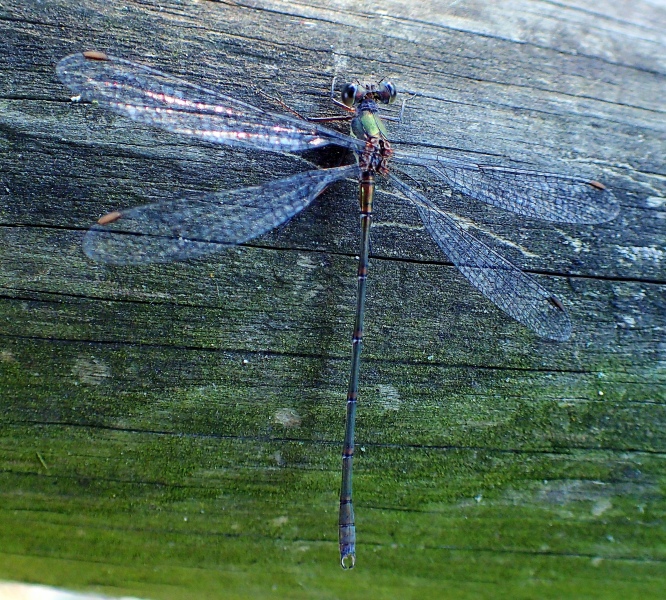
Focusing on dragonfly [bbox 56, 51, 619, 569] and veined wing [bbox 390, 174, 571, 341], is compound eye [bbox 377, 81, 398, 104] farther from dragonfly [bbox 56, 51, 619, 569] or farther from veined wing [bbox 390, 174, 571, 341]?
veined wing [bbox 390, 174, 571, 341]

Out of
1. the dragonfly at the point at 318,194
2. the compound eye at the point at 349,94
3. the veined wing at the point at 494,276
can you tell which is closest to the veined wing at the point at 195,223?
the dragonfly at the point at 318,194

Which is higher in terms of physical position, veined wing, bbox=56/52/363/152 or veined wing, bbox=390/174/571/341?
veined wing, bbox=56/52/363/152

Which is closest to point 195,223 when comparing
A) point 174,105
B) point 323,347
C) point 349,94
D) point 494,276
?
point 174,105

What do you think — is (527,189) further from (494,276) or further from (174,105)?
(174,105)

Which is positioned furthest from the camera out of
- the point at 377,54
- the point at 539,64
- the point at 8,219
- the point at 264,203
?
the point at 539,64

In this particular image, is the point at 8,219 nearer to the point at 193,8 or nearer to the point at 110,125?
the point at 110,125

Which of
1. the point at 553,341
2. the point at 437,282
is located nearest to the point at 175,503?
the point at 437,282

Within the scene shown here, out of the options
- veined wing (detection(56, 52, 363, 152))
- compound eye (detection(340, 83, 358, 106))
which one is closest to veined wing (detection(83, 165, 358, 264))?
veined wing (detection(56, 52, 363, 152))
